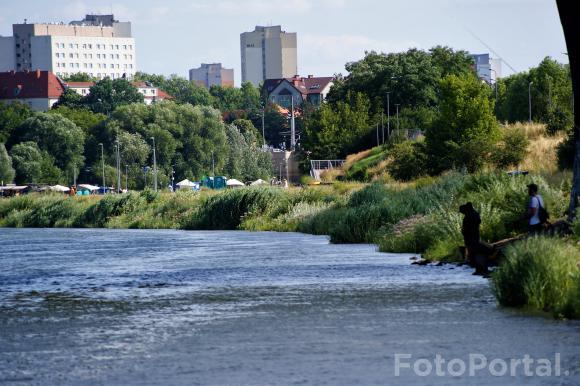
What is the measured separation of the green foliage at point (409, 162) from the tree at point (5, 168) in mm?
70910

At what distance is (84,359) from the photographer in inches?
797

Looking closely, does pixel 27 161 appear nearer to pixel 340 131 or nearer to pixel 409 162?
pixel 340 131

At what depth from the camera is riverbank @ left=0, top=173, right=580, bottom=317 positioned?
37500mm

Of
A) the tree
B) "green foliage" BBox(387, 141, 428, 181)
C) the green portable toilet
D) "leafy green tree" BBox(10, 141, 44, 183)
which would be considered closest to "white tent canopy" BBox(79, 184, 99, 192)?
"leafy green tree" BBox(10, 141, 44, 183)

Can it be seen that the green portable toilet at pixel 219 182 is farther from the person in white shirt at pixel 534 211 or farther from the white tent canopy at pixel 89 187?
the person in white shirt at pixel 534 211

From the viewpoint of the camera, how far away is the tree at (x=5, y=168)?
152 m

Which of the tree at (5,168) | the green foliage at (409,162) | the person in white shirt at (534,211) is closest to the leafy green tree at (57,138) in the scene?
the tree at (5,168)

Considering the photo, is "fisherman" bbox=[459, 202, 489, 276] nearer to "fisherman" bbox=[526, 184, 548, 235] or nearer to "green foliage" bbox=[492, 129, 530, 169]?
"fisherman" bbox=[526, 184, 548, 235]

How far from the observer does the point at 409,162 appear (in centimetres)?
9062

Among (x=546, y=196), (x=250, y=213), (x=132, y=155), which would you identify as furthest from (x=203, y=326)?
(x=132, y=155)

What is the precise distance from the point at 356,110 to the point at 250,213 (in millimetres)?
62627

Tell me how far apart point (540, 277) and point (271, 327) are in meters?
5.26

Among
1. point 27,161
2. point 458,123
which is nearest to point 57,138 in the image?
point 27,161

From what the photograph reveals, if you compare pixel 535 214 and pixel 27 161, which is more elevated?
pixel 27 161
